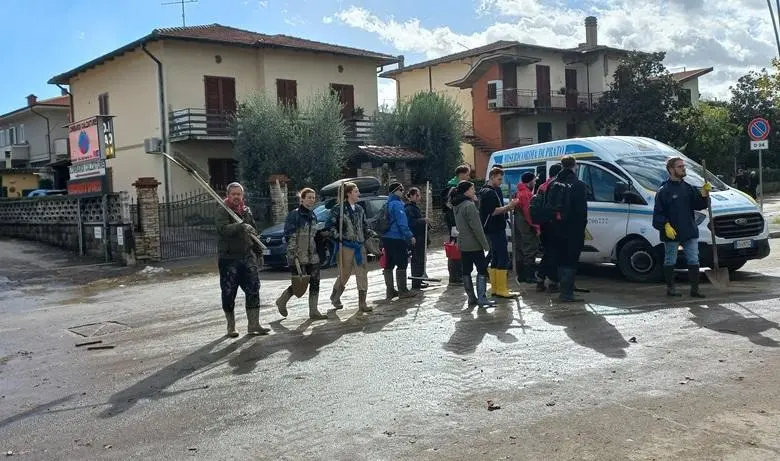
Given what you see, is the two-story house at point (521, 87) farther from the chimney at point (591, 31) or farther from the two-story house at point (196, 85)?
the two-story house at point (196, 85)

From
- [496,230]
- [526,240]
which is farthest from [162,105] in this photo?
[496,230]

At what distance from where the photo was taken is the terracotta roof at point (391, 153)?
92.7 ft

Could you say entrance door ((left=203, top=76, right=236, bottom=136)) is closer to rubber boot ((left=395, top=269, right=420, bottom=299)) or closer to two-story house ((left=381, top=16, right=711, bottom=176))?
two-story house ((left=381, top=16, right=711, bottom=176))

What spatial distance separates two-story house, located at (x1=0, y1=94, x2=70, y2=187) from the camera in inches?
1674

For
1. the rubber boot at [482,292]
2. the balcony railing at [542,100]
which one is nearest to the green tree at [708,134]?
the balcony railing at [542,100]

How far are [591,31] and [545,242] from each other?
40407 mm

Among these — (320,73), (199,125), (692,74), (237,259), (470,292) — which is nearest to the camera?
(237,259)

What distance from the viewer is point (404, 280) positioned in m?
10.3

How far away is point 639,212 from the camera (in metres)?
10.3

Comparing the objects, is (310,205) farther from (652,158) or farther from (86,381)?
(652,158)

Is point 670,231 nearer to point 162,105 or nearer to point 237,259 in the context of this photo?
point 237,259

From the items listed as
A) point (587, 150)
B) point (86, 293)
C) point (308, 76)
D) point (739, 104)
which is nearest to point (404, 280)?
point (587, 150)

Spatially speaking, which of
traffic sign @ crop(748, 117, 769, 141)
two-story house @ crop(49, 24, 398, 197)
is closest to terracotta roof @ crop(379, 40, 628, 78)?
two-story house @ crop(49, 24, 398, 197)

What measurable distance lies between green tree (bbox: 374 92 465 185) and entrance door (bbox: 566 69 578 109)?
49.6ft
